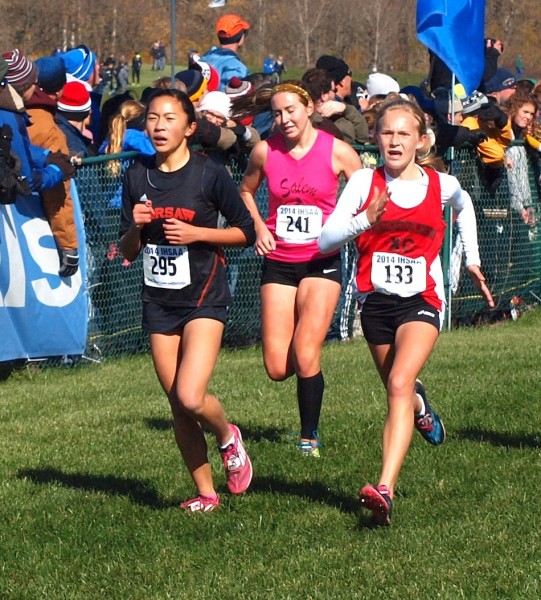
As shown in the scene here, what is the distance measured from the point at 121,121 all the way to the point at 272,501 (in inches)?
218

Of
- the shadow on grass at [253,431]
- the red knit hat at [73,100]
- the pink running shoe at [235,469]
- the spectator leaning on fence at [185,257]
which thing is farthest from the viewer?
the red knit hat at [73,100]

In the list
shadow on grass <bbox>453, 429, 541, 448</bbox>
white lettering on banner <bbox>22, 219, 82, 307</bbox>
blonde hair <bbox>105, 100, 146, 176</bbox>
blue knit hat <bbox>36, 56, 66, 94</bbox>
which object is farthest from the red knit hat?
shadow on grass <bbox>453, 429, 541, 448</bbox>

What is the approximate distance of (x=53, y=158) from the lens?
979 centimetres

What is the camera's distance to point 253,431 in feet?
26.7

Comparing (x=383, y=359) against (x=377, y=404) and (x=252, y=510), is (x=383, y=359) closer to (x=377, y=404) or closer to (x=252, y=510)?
(x=252, y=510)

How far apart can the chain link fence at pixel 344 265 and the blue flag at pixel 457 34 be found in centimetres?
93

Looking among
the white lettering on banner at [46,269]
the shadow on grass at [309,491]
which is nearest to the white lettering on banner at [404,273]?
the shadow on grass at [309,491]

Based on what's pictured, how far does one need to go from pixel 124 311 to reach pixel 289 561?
5.88 m

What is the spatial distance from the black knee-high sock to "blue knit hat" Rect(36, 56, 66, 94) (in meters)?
4.74

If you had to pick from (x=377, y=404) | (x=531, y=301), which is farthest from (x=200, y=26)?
(x=377, y=404)

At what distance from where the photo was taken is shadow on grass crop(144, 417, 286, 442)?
7923 mm

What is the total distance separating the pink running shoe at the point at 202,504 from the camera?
242 inches

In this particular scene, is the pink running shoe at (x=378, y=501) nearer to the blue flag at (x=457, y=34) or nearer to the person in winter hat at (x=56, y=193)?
the person in winter hat at (x=56, y=193)

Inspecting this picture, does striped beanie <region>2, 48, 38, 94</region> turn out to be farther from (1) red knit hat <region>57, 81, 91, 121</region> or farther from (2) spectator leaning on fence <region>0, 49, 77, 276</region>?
(1) red knit hat <region>57, 81, 91, 121</region>
